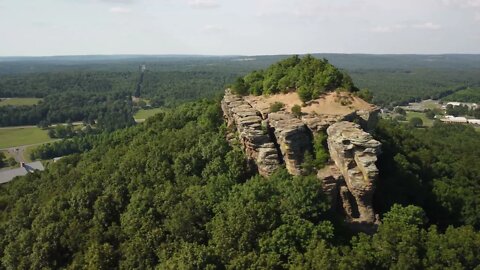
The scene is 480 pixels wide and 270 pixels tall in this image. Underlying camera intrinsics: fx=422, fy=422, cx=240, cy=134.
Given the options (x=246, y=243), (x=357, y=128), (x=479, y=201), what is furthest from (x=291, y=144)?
(x=479, y=201)

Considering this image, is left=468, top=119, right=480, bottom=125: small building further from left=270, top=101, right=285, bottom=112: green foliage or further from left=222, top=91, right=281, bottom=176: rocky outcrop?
left=222, top=91, right=281, bottom=176: rocky outcrop

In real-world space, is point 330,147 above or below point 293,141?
below

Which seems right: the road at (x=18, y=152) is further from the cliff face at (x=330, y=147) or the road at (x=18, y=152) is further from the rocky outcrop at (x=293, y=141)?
the rocky outcrop at (x=293, y=141)

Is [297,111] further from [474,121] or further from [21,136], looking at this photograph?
[474,121]

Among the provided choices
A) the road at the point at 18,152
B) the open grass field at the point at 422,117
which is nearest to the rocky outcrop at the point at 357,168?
the road at the point at 18,152

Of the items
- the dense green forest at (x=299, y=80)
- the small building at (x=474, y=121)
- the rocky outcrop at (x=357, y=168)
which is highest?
the dense green forest at (x=299, y=80)

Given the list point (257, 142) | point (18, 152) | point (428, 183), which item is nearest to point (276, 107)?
point (257, 142)

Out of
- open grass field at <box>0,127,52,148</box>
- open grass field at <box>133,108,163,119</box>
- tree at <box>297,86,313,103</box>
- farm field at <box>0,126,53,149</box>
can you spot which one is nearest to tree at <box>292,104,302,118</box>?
tree at <box>297,86,313,103</box>
